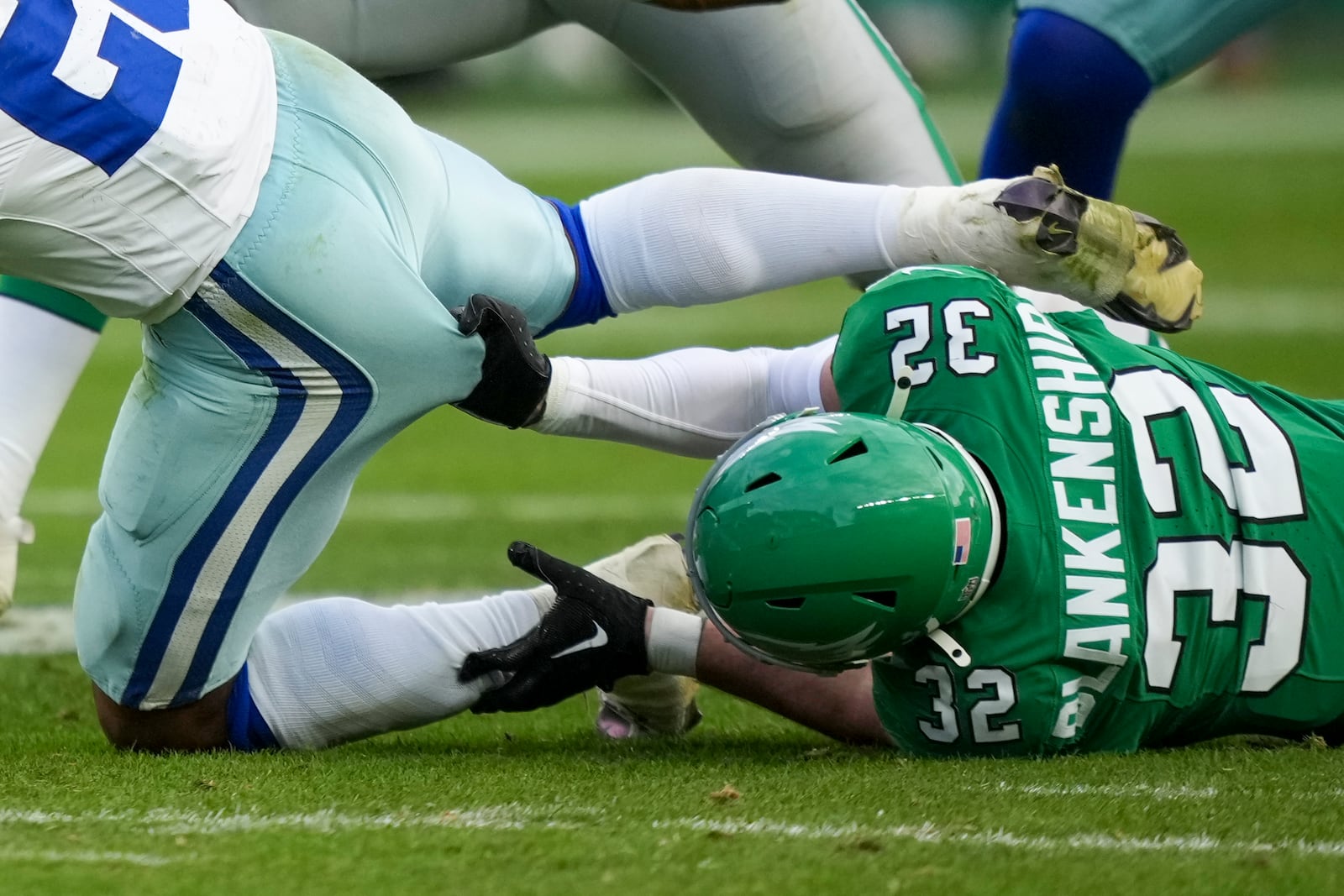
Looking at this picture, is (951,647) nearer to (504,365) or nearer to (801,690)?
(801,690)

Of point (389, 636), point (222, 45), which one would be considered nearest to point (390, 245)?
point (222, 45)

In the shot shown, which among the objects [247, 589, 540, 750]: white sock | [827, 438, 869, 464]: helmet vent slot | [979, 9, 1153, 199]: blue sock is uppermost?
[979, 9, 1153, 199]: blue sock

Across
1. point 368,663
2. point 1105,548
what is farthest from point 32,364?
point 1105,548

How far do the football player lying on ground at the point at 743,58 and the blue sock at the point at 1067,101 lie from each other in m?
0.06

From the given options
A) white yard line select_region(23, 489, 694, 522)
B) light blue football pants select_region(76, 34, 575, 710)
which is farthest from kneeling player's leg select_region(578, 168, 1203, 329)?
white yard line select_region(23, 489, 694, 522)

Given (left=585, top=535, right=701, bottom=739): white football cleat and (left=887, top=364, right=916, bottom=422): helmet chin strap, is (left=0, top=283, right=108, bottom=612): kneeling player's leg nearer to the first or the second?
(left=585, top=535, right=701, bottom=739): white football cleat

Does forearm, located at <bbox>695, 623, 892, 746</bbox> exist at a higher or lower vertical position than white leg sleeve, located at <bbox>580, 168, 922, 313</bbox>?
lower

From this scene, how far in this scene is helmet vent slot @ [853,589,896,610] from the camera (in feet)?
6.21

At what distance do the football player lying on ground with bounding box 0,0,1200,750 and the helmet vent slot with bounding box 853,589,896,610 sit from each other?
0.53m

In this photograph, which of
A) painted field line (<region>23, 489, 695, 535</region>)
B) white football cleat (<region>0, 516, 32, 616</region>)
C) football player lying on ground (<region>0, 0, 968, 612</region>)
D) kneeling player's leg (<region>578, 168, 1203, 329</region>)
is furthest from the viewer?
painted field line (<region>23, 489, 695, 535</region>)

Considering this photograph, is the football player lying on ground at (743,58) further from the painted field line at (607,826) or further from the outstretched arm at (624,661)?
the painted field line at (607,826)

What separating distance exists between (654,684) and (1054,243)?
2.42ft

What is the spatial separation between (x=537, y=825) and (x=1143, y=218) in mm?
1181

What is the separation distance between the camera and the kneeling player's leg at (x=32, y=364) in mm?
2252
